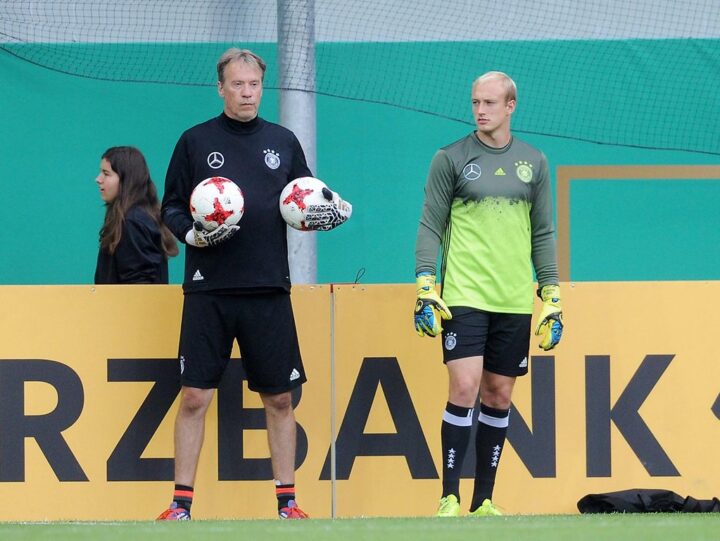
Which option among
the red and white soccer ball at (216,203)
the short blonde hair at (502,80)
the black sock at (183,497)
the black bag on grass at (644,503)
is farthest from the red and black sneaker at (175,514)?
the short blonde hair at (502,80)

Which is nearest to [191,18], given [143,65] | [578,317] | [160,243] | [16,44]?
[143,65]

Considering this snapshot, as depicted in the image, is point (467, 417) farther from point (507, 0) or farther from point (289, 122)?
point (507, 0)

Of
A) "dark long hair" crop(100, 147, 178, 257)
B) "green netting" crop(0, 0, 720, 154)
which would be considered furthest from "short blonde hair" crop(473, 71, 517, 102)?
"green netting" crop(0, 0, 720, 154)

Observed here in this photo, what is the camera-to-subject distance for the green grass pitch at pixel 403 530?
3965 mm

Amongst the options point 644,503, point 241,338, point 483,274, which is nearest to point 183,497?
point 241,338

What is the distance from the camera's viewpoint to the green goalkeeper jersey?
502 centimetres

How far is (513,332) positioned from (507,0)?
14.1 feet

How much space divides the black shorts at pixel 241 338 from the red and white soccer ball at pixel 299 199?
1.14 ft

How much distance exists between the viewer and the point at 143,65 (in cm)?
844

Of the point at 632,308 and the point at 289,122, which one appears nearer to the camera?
the point at 632,308

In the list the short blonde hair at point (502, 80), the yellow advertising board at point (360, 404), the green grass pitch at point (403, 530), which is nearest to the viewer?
the green grass pitch at point (403, 530)

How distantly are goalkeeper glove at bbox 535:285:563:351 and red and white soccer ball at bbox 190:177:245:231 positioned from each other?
1.34m

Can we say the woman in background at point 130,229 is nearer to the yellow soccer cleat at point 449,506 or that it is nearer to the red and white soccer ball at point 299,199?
the red and white soccer ball at point 299,199

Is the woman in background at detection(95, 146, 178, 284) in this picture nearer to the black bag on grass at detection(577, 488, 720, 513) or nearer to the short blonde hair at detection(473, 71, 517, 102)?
the short blonde hair at detection(473, 71, 517, 102)
